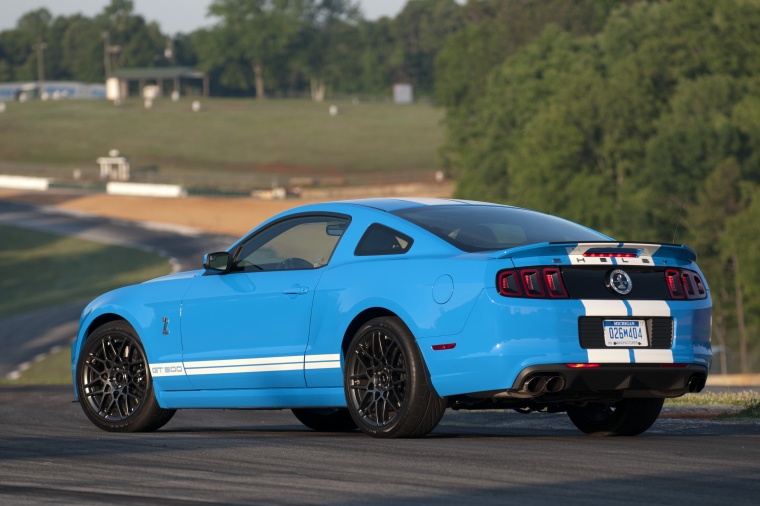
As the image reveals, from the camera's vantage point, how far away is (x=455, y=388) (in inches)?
350

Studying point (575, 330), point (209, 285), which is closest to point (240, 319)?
point (209, 285)

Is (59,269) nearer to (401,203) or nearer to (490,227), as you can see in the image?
(401,203)

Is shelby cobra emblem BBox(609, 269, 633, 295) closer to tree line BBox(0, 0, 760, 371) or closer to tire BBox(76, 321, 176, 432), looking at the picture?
tire BBox(76, 321, 176, 432)

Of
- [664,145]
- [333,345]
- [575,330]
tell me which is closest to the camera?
[575,330]

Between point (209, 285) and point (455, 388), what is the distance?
2.34 meters

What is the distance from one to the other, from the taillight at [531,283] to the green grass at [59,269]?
44634mm

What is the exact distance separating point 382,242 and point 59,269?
54.1 m

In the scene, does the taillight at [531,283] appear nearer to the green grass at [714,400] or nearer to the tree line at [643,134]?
the green grass at [714,400]

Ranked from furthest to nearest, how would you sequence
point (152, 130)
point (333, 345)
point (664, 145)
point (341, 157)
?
point (152, 130), point (341, 157), point (664, 145), point (333, 345)

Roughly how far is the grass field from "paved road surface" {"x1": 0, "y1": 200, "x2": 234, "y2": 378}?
30.8 meters

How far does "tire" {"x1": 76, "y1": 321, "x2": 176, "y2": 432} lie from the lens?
423 inches

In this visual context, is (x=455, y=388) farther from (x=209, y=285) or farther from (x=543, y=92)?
(x=543, y=92)

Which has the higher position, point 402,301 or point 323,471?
point 402,301

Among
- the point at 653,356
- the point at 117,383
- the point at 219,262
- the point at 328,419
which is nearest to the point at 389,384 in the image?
the point at 653,356
